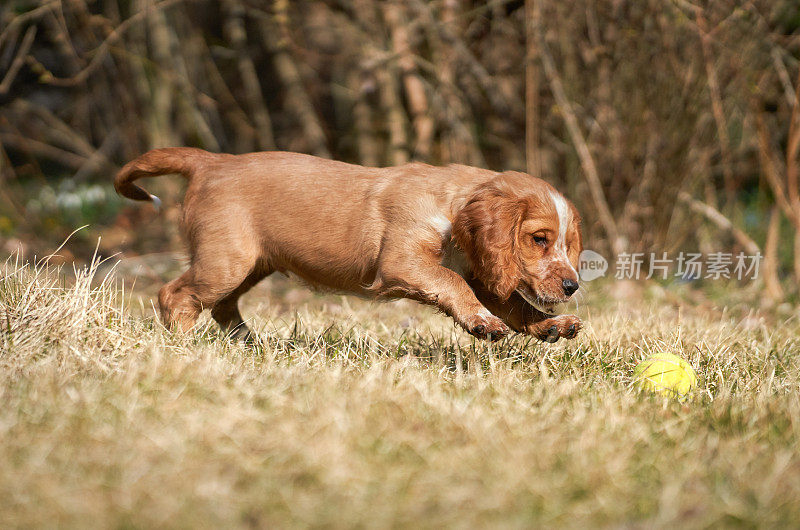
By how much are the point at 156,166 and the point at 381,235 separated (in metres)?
1.14

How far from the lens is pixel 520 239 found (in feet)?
10.9

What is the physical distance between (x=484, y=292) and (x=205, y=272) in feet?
3.97

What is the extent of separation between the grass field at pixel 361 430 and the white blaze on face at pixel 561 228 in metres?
0.44

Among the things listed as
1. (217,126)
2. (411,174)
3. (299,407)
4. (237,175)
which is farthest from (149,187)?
(299,407)

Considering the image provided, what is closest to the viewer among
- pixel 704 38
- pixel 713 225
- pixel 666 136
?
pixel 704 38

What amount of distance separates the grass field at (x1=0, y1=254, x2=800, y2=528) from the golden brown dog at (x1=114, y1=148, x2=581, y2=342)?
0.85 ft

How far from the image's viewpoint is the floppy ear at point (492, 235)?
3191 millimetres

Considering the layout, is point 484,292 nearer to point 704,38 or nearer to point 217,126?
point 704,38

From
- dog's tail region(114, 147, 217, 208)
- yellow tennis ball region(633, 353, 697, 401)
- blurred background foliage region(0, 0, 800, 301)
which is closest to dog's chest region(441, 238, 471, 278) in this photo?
yellow tennis ball region(633, 353, 697, 401)

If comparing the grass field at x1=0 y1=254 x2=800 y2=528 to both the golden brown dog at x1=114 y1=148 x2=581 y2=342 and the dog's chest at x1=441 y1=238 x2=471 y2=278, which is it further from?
the dog's chest at x1=441 y1=238 x2=471 y2=278

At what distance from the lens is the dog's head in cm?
321

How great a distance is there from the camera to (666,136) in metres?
6.20

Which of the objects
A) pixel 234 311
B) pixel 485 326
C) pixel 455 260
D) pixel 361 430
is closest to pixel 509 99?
pixel 234 311

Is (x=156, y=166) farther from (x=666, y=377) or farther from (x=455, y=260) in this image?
(x=666, y=377)
